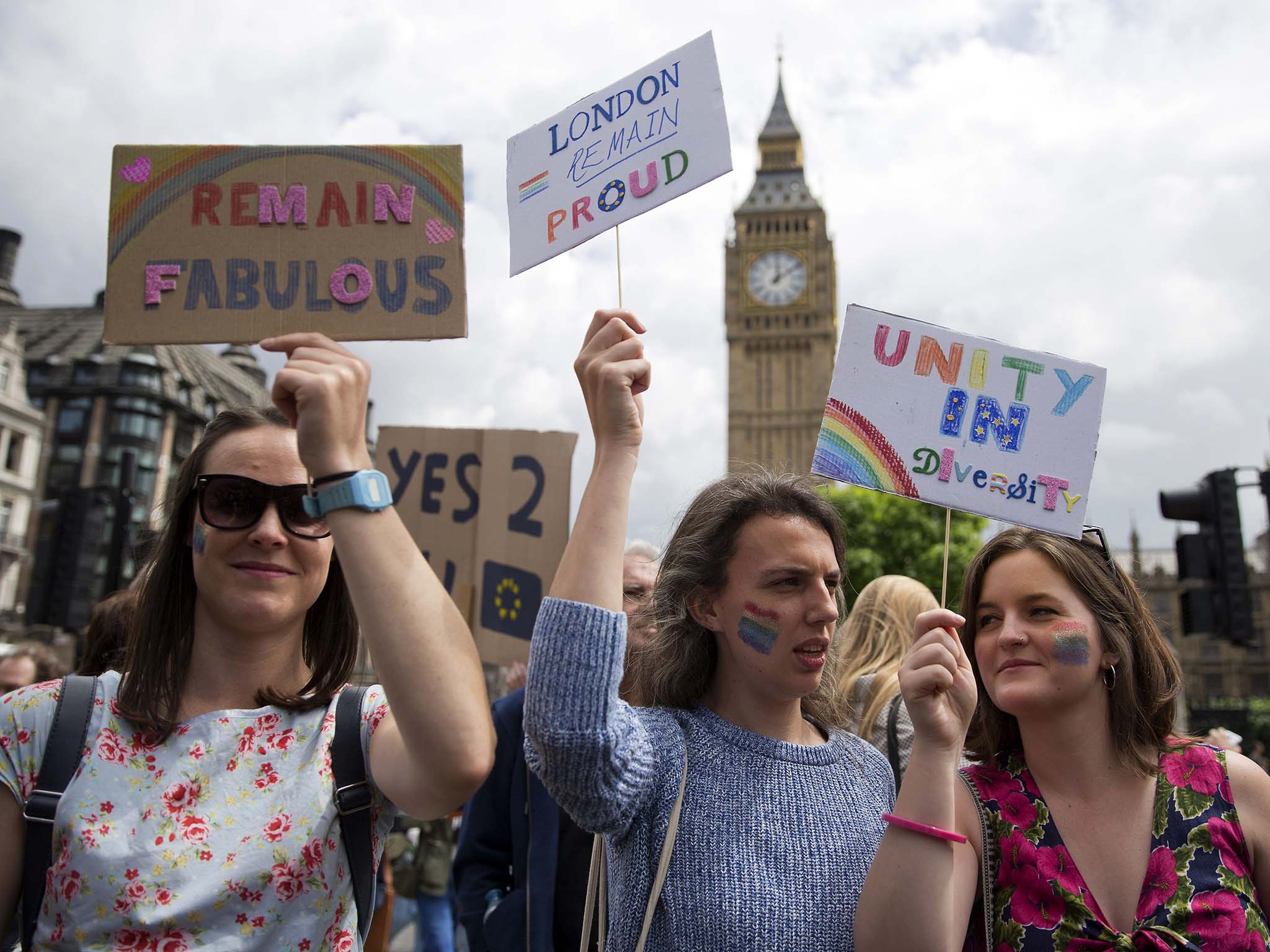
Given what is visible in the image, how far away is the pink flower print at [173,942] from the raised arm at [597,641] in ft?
1.83

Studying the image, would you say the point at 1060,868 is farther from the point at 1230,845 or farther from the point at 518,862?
the point at 518,862

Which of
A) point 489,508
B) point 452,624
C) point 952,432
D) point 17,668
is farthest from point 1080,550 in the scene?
point 17,668

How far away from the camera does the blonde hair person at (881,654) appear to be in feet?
10.2

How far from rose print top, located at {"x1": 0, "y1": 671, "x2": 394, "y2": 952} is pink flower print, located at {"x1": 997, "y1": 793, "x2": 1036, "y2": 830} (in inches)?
48.3

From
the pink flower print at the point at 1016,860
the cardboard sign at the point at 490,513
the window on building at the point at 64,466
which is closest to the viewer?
the pink flower print at the point at 1016,860

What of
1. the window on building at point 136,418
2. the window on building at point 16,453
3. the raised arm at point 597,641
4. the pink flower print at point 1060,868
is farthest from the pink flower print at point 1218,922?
the window on building at point 136,418

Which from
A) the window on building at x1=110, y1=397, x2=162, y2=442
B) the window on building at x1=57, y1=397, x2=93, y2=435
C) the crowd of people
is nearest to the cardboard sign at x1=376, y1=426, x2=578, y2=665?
the crowd of people

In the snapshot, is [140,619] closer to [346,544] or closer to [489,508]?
[346,544]

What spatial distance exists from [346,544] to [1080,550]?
1.66 meters

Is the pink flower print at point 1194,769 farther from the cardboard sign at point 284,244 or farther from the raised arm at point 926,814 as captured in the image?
the cardboard sign at point 284,244

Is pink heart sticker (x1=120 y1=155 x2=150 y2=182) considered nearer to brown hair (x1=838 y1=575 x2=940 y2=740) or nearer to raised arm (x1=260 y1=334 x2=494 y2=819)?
raised arm (x1=260 y1=334 x2=494 y2=819)

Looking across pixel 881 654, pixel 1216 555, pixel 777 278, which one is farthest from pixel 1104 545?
pixel 777 278

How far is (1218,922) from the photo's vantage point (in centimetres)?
195

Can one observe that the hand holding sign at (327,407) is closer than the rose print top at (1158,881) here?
Yes
